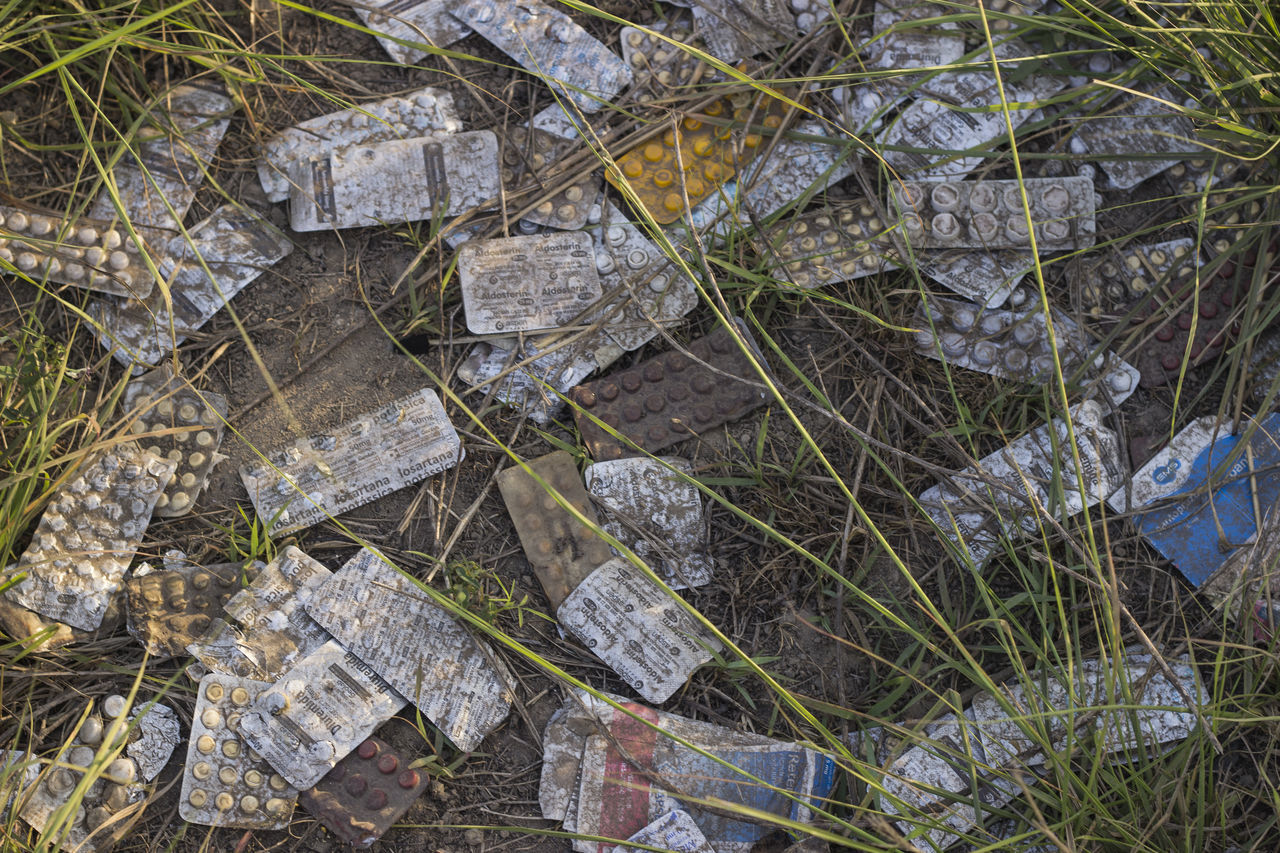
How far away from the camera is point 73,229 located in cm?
233

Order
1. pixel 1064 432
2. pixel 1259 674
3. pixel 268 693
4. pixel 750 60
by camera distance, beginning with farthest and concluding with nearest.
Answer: pixel 750 60, pixel 1064 432, pixel 268 693, pixel 1259 674

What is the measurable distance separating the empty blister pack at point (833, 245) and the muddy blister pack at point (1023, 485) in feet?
1.89

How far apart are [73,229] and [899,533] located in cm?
223

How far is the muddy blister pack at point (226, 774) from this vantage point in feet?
6.82

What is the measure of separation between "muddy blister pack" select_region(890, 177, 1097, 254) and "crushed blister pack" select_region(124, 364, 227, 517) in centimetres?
183

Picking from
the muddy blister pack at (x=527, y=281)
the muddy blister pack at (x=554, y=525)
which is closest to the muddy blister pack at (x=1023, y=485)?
the muddy blister pack at (x=554, y=525)

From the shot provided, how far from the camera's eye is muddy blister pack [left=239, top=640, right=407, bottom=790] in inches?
82.7

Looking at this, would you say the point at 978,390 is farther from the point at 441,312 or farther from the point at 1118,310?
the point at 441,312

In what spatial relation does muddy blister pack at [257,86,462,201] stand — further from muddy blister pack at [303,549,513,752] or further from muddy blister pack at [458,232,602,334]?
muddy blister pack at [303,549,513,752]

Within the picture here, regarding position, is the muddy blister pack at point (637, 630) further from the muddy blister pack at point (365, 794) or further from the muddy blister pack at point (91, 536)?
the muddy blister pack at point (91, 536)

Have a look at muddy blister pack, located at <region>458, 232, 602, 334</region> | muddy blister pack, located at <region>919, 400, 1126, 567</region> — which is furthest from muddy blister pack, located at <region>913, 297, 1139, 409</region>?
muddy blister pack, located at <region>458, 232, 602, 334</region>

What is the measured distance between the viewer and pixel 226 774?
6.88 feet

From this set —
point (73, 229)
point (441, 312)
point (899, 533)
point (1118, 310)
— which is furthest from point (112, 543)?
point (1118, 310)

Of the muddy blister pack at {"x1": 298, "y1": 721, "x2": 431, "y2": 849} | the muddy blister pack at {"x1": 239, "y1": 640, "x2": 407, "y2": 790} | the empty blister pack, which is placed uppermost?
the empty blister pack
